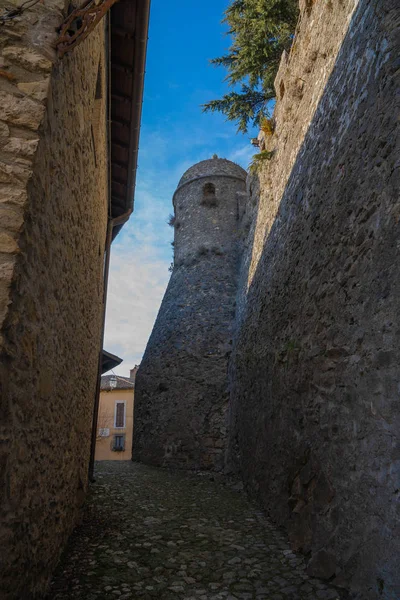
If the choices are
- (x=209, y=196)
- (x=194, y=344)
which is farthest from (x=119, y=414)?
(x=209, y=196)

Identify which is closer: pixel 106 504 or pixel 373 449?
pixel 373 449

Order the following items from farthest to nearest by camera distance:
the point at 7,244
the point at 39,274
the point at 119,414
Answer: the point at 119,414, the point at 39,274, the point at 7,244

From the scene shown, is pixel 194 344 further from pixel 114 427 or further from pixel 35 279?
pixel 114 427

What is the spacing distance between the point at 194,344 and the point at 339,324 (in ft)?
25.1

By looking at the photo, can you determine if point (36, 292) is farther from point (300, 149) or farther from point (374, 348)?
point (300, 149)

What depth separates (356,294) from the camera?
3113 millimetres

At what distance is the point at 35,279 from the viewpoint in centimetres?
224

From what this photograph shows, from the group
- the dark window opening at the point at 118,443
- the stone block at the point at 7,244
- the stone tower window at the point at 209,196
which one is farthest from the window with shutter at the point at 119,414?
the stone block at the point at 7,244

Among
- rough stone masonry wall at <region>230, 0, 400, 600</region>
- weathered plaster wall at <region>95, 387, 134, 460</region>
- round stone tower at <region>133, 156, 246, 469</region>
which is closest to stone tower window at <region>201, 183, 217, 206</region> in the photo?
round stone tower at <region>133, 156, 246, 469</region>

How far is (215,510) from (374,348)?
3712mm

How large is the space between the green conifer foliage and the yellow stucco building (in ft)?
50.4

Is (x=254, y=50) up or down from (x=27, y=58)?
up

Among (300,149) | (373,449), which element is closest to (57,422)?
(373,449)

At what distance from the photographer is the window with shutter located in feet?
70.0
